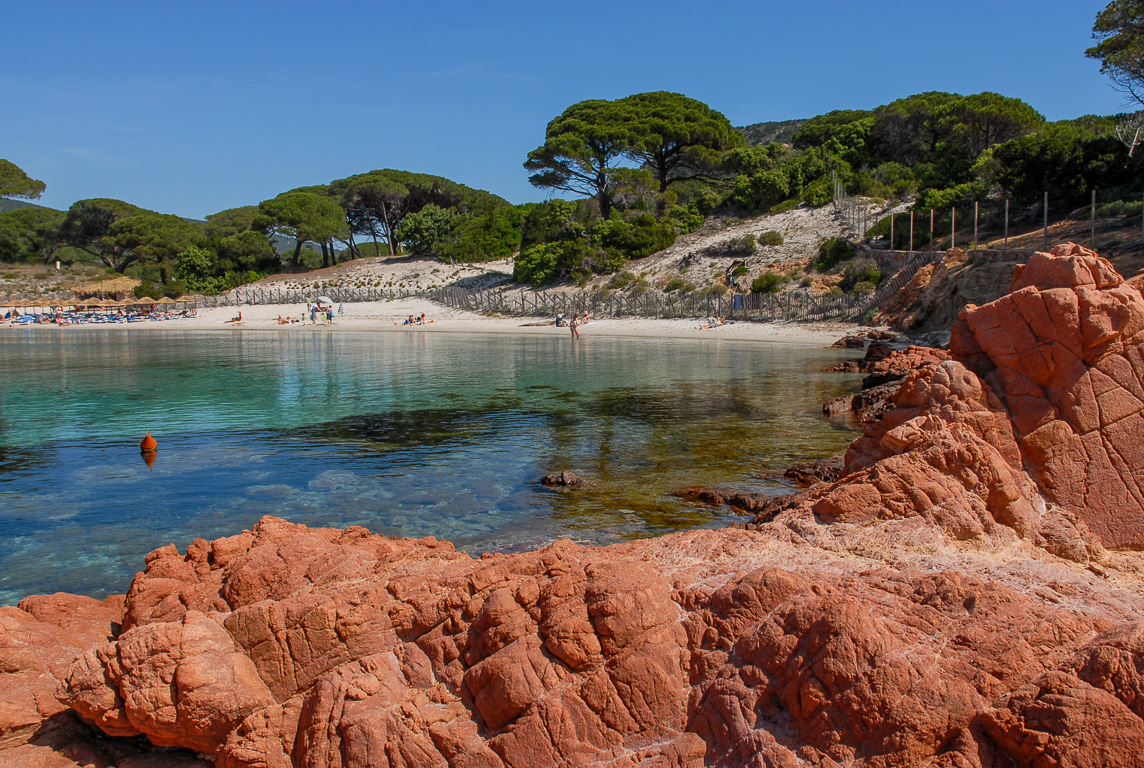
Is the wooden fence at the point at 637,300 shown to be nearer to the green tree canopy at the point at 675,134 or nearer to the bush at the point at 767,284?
the bush at the point at 767,284

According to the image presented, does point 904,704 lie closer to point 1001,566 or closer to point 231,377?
point 1001,566

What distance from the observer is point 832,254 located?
45250 mm

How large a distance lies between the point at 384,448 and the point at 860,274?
33.7 m

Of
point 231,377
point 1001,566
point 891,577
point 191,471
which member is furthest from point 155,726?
point 231,377

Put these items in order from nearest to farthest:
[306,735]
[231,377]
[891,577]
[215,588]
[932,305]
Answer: [306,735], [891,577], [215,588], [231,377], [932,305]

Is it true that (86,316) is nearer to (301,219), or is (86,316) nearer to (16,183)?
(301,219)

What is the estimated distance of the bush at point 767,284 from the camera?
150 ft

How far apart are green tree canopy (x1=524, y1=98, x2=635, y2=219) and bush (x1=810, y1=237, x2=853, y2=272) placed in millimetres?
22570

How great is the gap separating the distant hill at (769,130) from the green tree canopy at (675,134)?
58490mm

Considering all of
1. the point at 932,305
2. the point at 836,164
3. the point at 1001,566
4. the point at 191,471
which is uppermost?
the point at 836,164

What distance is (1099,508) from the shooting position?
5.72m

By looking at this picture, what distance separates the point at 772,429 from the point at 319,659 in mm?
12223

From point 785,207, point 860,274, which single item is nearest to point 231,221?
point 785,207

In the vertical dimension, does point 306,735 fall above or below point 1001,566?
below
